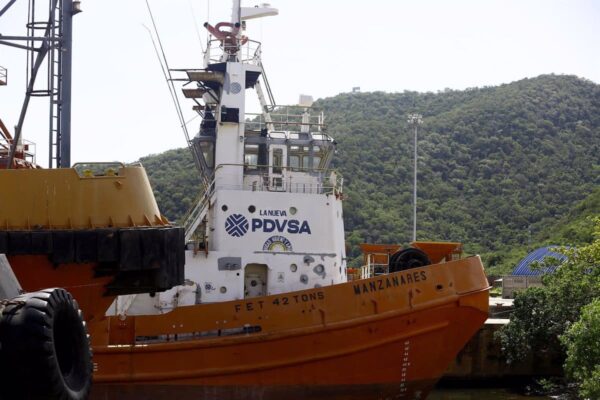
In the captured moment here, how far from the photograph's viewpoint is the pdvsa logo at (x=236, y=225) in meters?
14.0

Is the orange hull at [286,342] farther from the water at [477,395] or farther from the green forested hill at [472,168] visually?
the green forested hill at [472,168]

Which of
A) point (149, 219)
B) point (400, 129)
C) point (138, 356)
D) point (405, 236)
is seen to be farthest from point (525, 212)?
point (149, 219)

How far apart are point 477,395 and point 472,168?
33.0 meters

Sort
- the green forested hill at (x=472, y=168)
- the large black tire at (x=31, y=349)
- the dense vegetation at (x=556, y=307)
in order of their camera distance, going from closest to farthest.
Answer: the large black tire at (x=31, y=349) → the dense vegetation at (x=556, y=307) → the green forested hill at (x=472, y=168)

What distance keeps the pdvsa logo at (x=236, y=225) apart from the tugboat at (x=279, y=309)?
16 millimetres

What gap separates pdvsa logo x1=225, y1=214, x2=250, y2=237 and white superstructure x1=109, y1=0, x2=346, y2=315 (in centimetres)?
2

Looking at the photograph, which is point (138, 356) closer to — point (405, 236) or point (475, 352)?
point (475, 352)

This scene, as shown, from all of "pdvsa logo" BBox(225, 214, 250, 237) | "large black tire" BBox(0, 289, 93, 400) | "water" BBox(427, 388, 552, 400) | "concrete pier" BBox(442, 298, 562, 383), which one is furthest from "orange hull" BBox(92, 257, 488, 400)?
"large black tire" BBox(0, 289, 93, 400)

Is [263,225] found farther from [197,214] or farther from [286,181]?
[197,214]

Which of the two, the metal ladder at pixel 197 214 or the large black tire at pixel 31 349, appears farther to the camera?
the metal ladder at pixel 197 214

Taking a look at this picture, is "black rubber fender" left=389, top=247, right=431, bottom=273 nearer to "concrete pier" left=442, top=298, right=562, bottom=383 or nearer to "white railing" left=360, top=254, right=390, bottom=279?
"white railing" left=360, top=254, right=390, bottom=279

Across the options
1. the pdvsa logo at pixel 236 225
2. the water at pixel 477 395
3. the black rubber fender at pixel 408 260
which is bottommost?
the water at pixel 477 395

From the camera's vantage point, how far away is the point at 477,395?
17094mm

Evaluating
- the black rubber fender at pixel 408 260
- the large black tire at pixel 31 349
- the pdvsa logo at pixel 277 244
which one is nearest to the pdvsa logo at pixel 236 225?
the pdvsa logo at pixel 277 244
